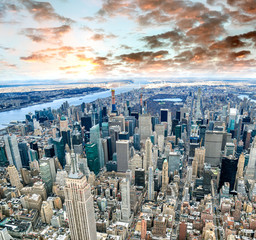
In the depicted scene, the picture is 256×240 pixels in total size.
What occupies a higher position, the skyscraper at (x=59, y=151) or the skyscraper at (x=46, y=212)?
the skyscraper at (x=59, y=151)

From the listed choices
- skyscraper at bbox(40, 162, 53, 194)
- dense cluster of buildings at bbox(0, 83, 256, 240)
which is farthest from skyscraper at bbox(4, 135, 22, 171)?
skyscraper at bbox(40, 162, 53, 194)

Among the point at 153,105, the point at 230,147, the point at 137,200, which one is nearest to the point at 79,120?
the point at 153,105

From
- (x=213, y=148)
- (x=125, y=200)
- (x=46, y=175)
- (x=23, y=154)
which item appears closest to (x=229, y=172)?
(x=213, y=148)

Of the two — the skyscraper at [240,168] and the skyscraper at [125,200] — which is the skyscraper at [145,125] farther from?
the skyscraper at [125,200]

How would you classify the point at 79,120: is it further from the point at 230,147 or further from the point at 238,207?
the point at 238,207

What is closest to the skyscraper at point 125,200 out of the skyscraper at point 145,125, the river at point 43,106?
the river at point 43,106

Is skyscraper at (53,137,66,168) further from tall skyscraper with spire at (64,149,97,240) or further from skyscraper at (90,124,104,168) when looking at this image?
tall skyscraper with spire at (64,149,97,240)

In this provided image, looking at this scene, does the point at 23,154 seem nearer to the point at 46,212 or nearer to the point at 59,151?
the point at 59,151

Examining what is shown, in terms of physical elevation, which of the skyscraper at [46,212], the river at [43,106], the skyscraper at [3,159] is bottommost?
the skyscraper at [46,212]
